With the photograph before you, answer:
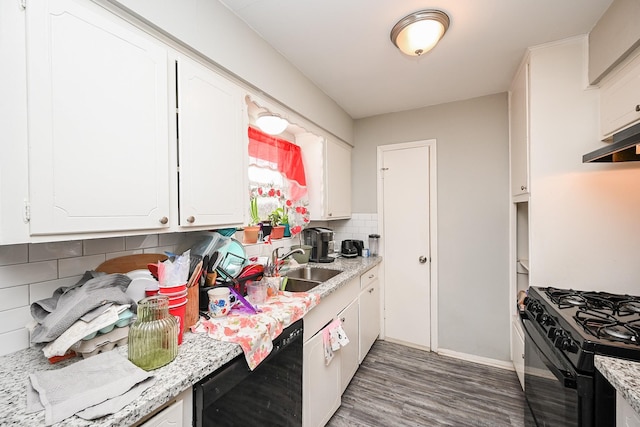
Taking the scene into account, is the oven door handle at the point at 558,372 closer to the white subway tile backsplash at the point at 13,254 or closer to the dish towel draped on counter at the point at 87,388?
the dish towel draped on counter at the point at 87,388

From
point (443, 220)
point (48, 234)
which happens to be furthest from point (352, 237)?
point (48, 234)

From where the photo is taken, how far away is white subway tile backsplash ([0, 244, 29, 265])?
0.90 m

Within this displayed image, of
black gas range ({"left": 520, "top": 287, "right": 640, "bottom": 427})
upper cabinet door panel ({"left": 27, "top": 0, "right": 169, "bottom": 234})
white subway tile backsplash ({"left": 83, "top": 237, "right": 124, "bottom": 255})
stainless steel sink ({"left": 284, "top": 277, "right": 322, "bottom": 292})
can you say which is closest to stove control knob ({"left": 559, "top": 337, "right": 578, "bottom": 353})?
black gas range ({"left": 520, "top": 287, "right": 640, "bottom": 427})

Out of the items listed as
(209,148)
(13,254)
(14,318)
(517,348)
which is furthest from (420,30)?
(517,348)

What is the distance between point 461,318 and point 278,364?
203cm

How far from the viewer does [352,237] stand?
9.94ft

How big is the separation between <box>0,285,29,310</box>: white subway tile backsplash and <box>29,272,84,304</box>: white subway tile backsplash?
1cm

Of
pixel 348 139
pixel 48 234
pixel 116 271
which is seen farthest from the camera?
pixel 348 139

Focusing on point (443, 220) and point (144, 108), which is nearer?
point (144, 108)

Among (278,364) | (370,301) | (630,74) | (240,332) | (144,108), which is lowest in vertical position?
(370,301)

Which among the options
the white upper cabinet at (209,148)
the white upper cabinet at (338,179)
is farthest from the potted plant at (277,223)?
the white upper cabinet at (209,148)

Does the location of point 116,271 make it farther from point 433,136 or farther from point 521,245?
point 521,245

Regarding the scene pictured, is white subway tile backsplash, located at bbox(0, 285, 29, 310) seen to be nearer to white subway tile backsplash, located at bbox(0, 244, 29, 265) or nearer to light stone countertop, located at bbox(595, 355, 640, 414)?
white subway tile backsplash, located at bbox(0, 244, 29, 265)

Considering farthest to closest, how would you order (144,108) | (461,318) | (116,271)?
(461,318), (116,271), (144,108)
